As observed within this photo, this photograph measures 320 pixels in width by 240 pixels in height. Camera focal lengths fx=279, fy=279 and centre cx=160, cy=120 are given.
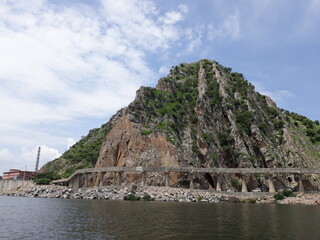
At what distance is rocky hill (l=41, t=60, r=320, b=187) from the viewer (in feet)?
309

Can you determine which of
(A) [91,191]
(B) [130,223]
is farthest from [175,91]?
(B) [130,223]

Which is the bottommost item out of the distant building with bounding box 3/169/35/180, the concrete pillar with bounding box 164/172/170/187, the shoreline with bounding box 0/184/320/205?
the shoreline with bounding box 0/184/320/205

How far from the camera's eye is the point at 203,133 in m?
109

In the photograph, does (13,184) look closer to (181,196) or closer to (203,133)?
(203,133)

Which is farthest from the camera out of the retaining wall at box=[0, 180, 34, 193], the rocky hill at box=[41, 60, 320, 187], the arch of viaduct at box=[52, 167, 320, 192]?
the retaining wall at box=[0, 180, 34, 193]

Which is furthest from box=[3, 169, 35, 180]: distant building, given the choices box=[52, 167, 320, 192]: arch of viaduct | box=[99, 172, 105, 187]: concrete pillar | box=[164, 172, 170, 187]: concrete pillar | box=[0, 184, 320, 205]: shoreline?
box=[164, 172, 170, 187]: concrete pillar

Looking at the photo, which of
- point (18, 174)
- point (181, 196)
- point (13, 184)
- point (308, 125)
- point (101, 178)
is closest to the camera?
point (181, 196)

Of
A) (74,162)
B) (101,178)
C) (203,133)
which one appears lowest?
(101,178)

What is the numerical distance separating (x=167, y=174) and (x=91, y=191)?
2156 cm

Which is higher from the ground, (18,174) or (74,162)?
(74,162)

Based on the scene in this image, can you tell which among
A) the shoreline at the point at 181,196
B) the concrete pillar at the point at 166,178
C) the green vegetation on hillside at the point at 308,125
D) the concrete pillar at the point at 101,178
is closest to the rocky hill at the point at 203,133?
the green vegetation on hillside at the point at 308,125

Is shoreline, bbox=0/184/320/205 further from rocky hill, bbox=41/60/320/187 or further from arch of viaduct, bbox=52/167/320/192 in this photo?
rocky hill, bbox=41/60/320/187

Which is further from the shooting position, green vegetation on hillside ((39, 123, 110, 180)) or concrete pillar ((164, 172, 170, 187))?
green vegetation on hillside ((39, 123, 110, 180))

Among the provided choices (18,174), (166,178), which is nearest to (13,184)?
(18,174)
